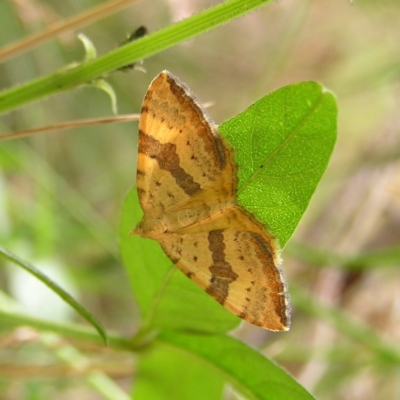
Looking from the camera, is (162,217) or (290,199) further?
(162,217)

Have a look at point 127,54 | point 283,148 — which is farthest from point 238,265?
point 127,54

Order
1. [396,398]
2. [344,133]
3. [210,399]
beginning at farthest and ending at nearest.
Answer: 1. [344,133]
2. [396,398]
3. [210,399]

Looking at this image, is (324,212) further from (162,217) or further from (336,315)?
(162,217)

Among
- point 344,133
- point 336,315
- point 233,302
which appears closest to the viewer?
point 233,302

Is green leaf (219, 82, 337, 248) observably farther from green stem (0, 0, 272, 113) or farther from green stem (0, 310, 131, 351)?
green stem (0, 310, 131, 351)

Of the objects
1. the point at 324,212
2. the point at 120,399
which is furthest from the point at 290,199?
the point at 324,212

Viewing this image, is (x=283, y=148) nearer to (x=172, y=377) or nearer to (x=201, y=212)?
(x=201, y=212)

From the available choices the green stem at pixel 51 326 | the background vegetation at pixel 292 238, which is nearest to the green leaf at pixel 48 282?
the green stem at pixel 51 326

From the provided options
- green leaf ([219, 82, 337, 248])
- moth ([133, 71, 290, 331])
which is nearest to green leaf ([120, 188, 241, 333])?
moth ([133, 71, 290, 331])
